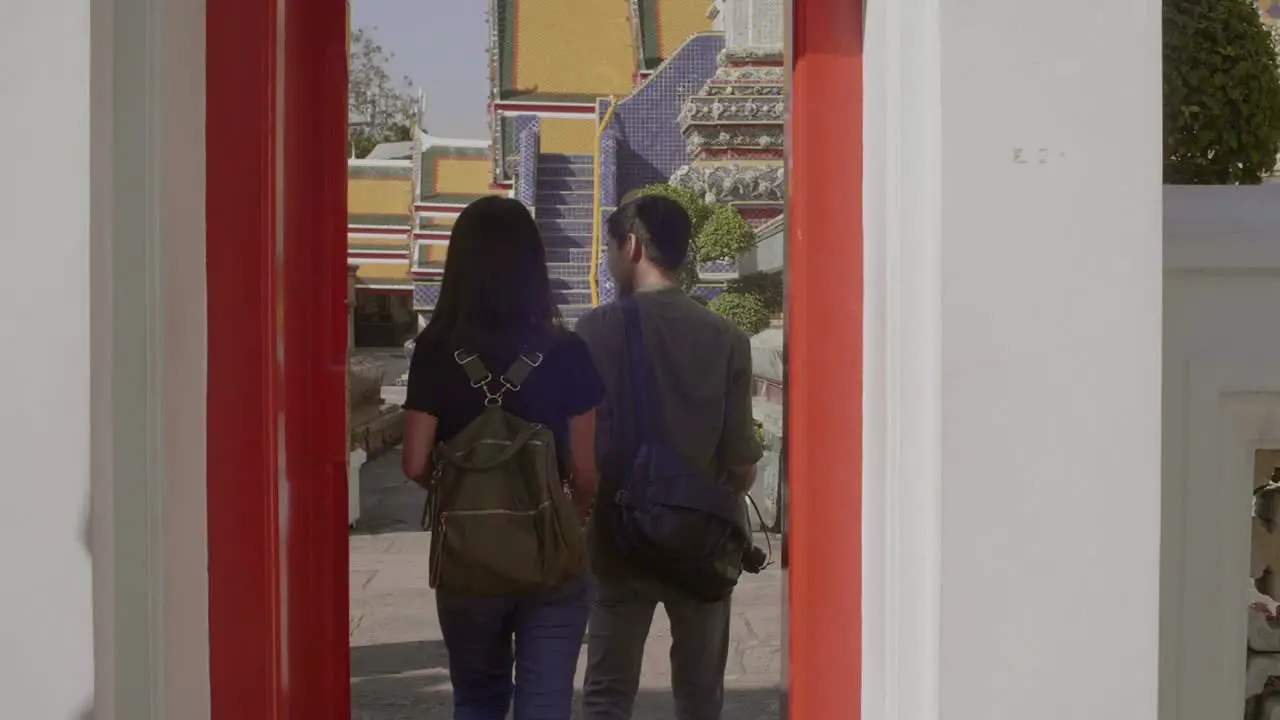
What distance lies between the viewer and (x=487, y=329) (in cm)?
248

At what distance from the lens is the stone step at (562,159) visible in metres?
14.9

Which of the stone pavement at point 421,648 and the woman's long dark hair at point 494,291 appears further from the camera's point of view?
the stone pavement at point 421,648

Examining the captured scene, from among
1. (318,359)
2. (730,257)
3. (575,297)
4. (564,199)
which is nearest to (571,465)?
(318,359)

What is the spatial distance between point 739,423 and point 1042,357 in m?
1.38

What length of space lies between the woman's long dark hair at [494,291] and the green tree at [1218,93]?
4.11 ft

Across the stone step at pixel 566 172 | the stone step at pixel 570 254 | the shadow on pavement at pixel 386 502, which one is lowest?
the shadow on pavement at pixel 386 502

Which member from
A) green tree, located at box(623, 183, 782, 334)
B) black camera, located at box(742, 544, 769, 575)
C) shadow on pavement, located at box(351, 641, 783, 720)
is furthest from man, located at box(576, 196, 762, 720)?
green tree, located at box(623, 183, 782, 334)

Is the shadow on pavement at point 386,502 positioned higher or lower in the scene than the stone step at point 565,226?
lower

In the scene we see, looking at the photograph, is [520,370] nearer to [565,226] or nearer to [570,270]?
[570,270]

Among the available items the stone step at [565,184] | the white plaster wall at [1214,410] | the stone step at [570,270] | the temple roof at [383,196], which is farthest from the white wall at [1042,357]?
the temple roof at [383,196]

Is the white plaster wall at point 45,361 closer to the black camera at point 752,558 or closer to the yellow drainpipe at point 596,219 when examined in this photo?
the black camera at point 752,558

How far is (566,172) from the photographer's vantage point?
48.6ft

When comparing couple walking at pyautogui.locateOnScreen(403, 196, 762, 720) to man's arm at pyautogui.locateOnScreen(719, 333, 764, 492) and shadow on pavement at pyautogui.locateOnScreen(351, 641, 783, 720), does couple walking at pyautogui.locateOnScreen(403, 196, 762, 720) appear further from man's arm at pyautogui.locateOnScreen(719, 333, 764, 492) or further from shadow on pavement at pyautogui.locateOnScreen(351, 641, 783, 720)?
shadow on pavement at pyautogui.locateOnScreen(351, 641, 783, 720)

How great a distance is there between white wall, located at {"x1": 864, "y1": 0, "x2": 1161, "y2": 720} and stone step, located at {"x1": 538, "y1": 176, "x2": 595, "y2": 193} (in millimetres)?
13115
